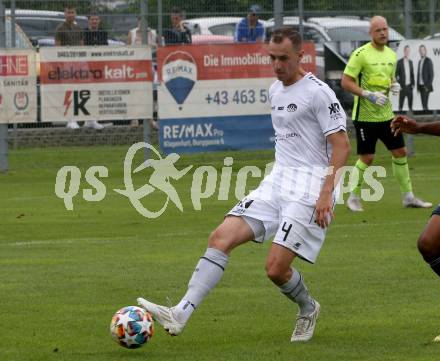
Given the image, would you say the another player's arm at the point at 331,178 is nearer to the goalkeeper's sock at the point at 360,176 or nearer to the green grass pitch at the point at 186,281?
the green grass pitch at the point at 186,281

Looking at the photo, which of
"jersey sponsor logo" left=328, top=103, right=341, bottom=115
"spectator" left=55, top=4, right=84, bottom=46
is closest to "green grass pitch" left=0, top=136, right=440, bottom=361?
"jersey sponsor logo" left=328, top=103, right=341, bottom=115

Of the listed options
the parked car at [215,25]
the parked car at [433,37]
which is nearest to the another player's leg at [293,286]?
the parked car at [215,25]

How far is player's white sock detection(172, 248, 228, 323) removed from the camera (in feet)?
26.4

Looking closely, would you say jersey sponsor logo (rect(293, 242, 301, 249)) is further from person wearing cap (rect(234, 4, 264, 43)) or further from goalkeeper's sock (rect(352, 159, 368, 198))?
person wearing cap (rect(234, 4, 264, 43))

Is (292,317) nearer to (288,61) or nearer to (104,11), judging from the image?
(288,61)

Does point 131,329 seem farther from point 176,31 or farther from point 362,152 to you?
point 176,31

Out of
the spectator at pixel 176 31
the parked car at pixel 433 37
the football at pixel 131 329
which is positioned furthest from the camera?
the parked car at pixel 433 37

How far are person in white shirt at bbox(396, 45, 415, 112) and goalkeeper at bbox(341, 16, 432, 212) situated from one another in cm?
690

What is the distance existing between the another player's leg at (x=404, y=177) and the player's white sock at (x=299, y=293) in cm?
777

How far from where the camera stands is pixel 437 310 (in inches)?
366

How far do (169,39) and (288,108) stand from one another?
46.0 ft

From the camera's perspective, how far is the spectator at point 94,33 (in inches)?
844

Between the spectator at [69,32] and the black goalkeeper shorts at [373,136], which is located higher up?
the spectator at [69,32]

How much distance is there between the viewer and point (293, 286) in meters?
8.29
